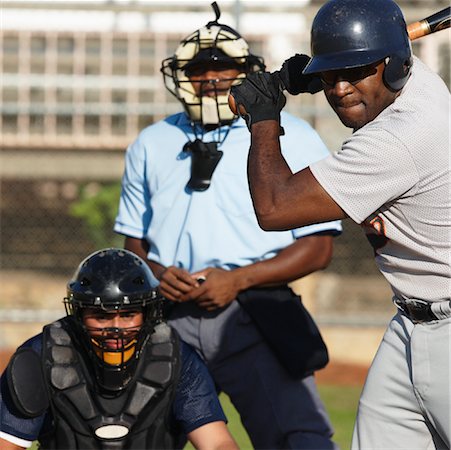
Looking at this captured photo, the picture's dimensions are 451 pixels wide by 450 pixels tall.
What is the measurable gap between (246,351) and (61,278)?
24.4ft

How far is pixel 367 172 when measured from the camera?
132 inches

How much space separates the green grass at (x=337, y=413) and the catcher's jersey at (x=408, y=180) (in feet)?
9.74

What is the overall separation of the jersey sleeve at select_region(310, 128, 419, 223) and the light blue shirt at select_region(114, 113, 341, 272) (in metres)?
1.33

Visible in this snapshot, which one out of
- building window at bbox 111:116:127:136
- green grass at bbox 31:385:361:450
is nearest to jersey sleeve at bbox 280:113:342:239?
green grass at bbox 31:385:361:450

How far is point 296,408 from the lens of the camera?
15.1ft

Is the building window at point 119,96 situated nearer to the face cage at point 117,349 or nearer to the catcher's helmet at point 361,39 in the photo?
the face cage at point 117,349

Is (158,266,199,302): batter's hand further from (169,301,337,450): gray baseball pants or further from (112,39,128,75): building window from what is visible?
(112,39,128,75): building window

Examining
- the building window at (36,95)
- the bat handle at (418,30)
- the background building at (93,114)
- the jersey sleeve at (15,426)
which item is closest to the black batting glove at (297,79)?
the bat handle at (418,30)

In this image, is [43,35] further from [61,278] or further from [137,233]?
[137,233]

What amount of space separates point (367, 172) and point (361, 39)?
16.3 inches

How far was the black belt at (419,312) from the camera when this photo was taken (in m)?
3.58

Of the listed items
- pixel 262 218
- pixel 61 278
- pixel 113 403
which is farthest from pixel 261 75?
pixel 61 278

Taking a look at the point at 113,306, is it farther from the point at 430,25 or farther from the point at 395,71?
the point at 430,25

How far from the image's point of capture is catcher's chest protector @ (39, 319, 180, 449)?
403 centimetres
